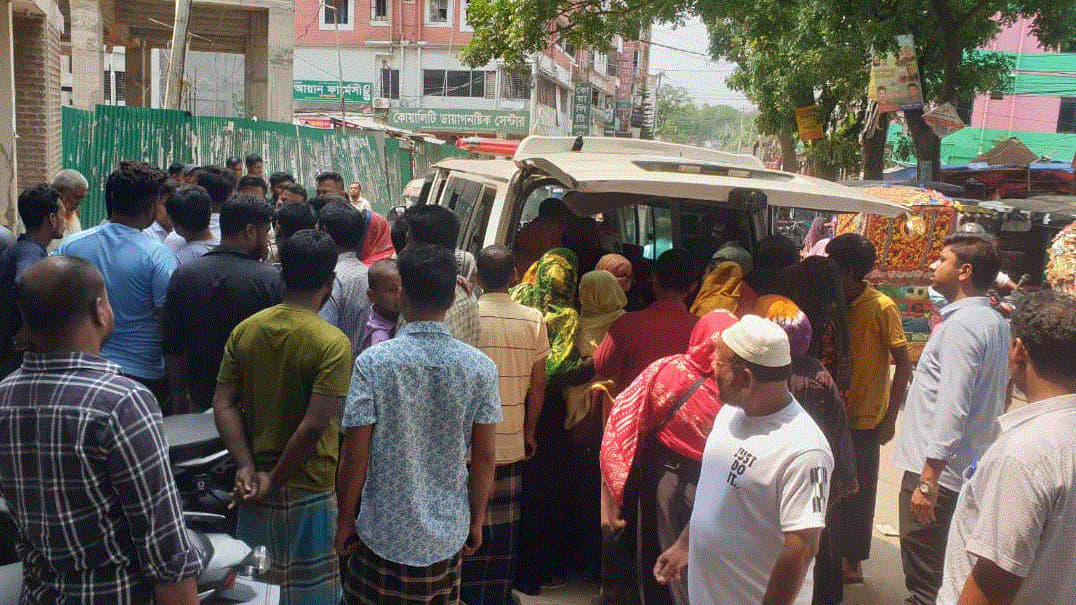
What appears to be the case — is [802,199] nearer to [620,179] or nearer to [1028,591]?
[620,179]

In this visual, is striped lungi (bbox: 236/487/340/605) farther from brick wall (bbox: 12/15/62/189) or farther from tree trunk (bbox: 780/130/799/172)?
tree trunk (bbox: 780/130/799/172)

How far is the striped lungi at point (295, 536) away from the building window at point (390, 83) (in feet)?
144

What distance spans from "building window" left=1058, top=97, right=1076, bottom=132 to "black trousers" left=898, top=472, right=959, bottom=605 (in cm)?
3307

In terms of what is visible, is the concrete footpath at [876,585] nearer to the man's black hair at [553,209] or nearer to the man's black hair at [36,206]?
the man's black hair at [553,209]

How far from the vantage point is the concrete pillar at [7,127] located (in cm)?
971

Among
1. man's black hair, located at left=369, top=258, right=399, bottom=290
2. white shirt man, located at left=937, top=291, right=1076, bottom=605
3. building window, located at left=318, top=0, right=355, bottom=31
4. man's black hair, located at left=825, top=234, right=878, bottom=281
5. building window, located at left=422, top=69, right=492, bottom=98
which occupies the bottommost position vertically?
white shirt man, located at left=937, top=291, right=1076, bottom=605

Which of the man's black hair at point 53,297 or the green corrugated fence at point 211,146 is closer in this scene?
the man's black hair at point 53,297

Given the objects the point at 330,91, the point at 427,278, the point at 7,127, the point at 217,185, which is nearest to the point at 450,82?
the point at 330,91

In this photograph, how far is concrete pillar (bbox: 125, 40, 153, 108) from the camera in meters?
21.2

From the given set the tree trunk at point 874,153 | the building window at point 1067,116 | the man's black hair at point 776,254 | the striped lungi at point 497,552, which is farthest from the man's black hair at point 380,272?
the building window at point 1067,116

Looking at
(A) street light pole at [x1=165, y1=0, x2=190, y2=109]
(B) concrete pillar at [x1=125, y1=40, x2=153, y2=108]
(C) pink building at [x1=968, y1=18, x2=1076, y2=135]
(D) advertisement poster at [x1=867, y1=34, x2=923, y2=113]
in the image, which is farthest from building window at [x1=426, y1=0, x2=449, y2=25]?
(D) advertisement poster at [x1=867, y1=34, x2=923, y2=113]

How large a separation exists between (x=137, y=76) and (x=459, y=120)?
22.9 metres

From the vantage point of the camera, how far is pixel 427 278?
3.17 metres

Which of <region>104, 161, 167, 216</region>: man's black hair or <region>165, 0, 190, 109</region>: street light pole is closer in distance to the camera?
<region>104, 161, 167, 216</region>: man's black hair
